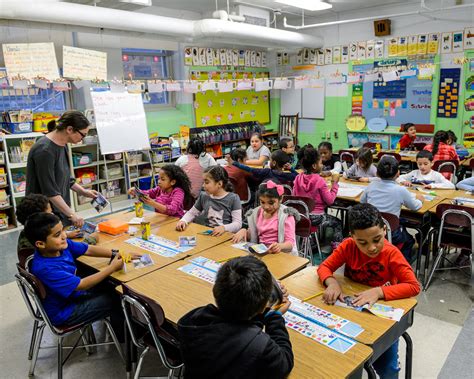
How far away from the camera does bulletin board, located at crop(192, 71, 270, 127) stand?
28.8ft

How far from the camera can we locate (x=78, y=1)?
617 centimetres

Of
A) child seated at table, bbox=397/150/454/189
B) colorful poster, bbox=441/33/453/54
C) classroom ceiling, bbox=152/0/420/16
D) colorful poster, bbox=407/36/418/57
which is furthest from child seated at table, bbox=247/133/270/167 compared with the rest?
colorful poster, bbox=441/33/453/54

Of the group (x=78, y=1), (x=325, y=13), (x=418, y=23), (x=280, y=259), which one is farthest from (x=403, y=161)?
(x=78, y=1)

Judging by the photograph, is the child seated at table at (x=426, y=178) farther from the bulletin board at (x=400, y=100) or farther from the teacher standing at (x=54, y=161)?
the bulletin board at (x=400, y=100)

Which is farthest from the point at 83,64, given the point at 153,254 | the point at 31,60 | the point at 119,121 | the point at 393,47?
the point at 393,47

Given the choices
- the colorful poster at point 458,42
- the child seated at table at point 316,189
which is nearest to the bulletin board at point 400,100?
the colorful poster at point 458,42

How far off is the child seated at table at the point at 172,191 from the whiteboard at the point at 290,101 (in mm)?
6790

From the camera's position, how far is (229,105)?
9430 mm

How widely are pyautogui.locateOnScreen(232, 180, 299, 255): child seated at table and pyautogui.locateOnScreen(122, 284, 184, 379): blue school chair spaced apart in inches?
39.4

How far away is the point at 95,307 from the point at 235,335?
151 centimetres

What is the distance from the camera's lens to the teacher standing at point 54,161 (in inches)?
126

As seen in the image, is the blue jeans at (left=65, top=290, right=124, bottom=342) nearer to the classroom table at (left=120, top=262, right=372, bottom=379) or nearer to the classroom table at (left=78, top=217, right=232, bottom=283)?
the classroom table at (left=78, top=217, right=232, bottom=283)

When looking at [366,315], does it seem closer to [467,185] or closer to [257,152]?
[467,185]

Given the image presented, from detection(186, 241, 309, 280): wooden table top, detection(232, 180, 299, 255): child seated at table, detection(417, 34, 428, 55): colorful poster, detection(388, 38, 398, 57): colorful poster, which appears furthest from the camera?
detection(388, 38, 398, 57): colorful poster
